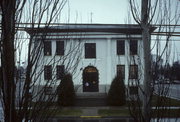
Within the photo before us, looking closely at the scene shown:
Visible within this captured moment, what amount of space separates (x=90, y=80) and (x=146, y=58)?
23.8 meters

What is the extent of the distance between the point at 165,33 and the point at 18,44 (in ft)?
8.48

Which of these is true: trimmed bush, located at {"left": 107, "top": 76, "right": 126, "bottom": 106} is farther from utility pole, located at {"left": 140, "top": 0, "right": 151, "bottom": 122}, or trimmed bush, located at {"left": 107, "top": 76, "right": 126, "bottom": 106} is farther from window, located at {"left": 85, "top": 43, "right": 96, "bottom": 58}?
utility pole, located at {"left": 140, "top": 0, "right": 151, "bottom": 122}

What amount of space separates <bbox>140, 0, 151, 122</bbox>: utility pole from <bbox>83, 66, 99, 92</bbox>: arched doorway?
23.1m

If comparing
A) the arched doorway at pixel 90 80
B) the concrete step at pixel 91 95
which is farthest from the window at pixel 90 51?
the concrete step at pixel 91 95

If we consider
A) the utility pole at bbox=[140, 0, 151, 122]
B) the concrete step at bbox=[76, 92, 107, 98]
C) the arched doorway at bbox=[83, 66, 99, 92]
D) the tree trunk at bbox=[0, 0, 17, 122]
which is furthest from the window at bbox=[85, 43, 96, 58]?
the tree trunk at bbox=[0, 0, 17, 122]

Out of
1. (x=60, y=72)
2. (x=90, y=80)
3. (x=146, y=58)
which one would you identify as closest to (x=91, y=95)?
(x=90, y=80)

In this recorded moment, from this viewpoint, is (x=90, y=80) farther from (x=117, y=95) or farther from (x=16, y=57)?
(x=16, y=57)

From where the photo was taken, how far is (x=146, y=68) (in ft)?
9.96

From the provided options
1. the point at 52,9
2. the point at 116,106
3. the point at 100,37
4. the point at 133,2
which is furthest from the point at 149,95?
the point at 100,37

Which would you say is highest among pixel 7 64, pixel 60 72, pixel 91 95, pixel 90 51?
pixel 90 51

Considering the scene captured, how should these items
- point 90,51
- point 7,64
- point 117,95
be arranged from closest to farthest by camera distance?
point 7,64 → point 117,95 → point 90,51

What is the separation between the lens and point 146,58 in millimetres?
3078

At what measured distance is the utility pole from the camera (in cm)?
296

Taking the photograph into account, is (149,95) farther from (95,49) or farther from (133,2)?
(95,49)
